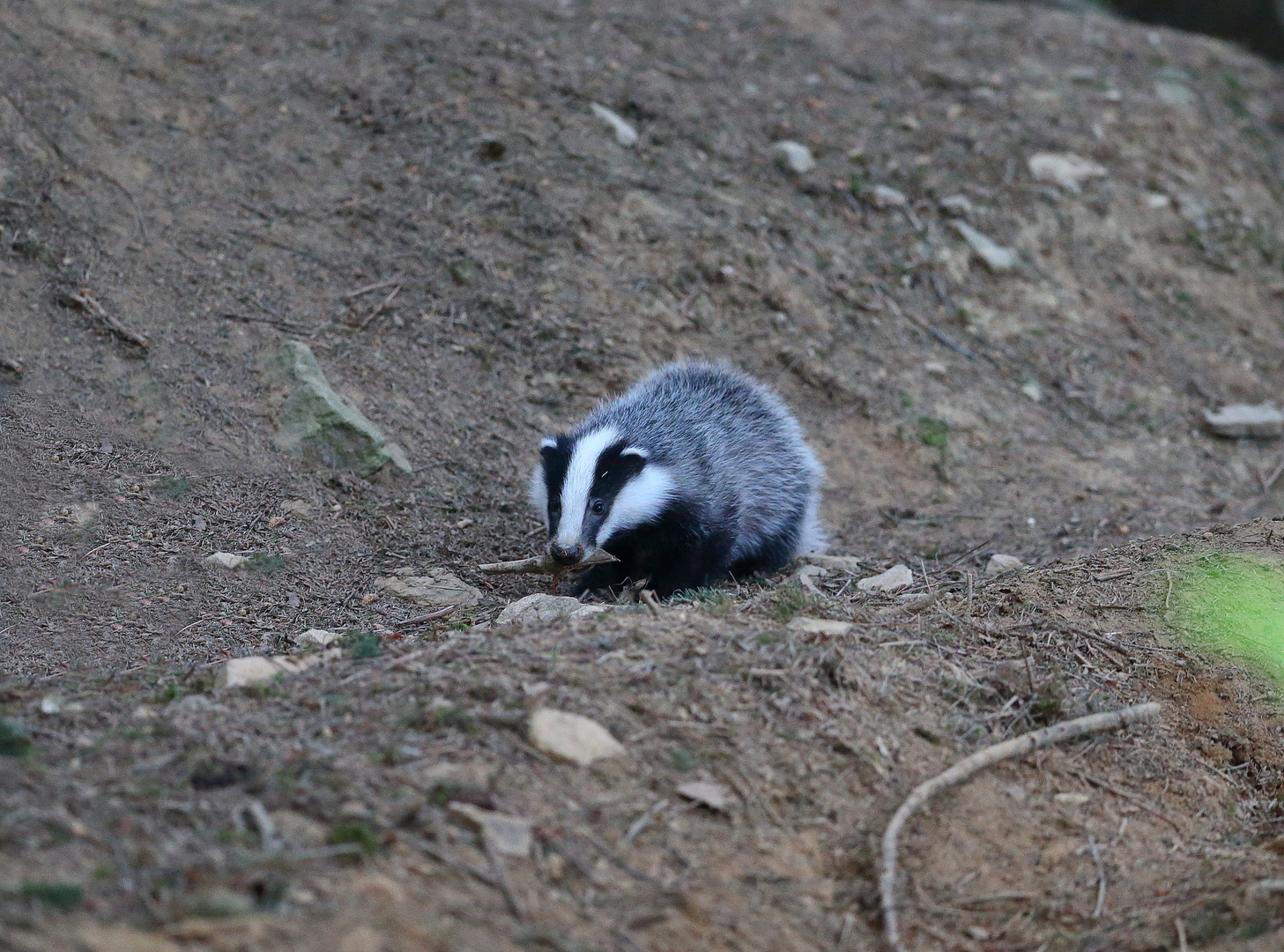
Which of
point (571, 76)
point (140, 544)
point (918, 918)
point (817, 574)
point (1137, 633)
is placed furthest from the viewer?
point (571, 76)

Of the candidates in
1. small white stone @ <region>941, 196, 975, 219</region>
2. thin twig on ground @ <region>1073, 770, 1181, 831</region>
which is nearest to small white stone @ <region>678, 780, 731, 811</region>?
thin twig on ground @ <region>1073, 770, 1181, 831</region>

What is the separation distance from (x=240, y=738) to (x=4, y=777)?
560mm

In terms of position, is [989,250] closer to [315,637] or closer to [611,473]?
[611,473]

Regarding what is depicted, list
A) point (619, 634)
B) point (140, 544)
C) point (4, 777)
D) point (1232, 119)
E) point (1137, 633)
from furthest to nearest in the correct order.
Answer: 1. point (1232, 119)
2. point (140, 544)
3. point (1137, 633)
4. point (619, 634)
5. point (4, 777)

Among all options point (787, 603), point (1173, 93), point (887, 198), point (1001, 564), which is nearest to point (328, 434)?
point (787, 603)

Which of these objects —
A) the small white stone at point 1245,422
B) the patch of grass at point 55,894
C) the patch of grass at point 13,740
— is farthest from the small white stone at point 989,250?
the patch of grass at point 55,894

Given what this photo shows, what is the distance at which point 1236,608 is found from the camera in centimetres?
452

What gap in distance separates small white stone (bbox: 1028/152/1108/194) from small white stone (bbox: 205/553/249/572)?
693 cm

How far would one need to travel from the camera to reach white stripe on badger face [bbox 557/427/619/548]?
534 centimetres

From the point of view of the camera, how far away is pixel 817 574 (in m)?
5.75

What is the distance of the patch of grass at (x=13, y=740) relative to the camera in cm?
297

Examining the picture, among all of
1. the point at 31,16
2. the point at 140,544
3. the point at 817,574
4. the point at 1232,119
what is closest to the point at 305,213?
the point at 31,16

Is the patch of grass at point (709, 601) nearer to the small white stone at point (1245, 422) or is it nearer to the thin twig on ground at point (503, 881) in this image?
the thin twig on ground at point (503, 881)

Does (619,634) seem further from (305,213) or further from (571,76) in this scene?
(571,76)
